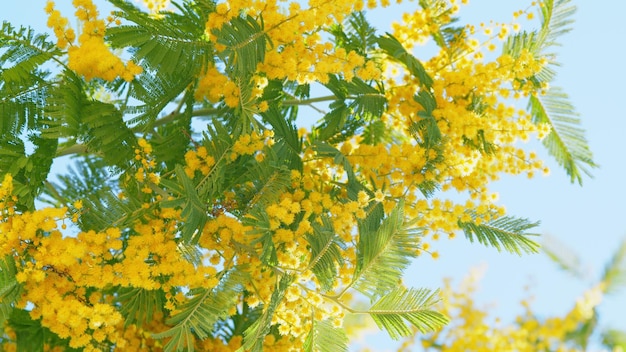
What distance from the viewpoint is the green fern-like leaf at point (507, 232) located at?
2.42 m

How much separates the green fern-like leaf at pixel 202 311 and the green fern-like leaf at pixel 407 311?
1.31 ft

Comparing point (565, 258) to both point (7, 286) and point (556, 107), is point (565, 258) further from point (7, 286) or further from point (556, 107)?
point (7, 286)

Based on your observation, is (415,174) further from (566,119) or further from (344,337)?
(566,119)

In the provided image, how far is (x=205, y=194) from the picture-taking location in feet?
7.08

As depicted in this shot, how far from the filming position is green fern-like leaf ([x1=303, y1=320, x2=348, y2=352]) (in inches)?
86.5

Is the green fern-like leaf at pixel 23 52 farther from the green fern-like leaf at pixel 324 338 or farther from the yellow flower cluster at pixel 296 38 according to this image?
the green fern-like leaf at pixel 324 338

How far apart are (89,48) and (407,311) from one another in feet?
3.82

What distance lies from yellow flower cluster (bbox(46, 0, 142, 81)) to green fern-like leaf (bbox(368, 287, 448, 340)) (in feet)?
3.16

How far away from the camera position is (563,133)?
3.03 metres

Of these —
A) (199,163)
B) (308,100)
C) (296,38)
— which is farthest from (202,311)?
(308,100)

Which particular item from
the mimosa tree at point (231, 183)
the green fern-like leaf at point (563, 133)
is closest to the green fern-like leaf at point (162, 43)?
the mimosa tree at point (231, 183)

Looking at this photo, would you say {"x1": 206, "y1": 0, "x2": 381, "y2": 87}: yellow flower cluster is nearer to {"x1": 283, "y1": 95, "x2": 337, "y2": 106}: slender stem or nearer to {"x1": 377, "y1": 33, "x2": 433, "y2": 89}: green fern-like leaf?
{"x1": 377, "y1": 33, "x2": 433, "y2": 89}: green fern-like leaf

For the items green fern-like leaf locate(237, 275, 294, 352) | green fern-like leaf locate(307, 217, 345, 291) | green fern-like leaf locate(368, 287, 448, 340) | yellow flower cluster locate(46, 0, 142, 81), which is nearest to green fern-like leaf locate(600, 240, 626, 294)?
green fern-like leaf locate(368, 287, 448, 340)

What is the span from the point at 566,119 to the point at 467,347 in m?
0.98
